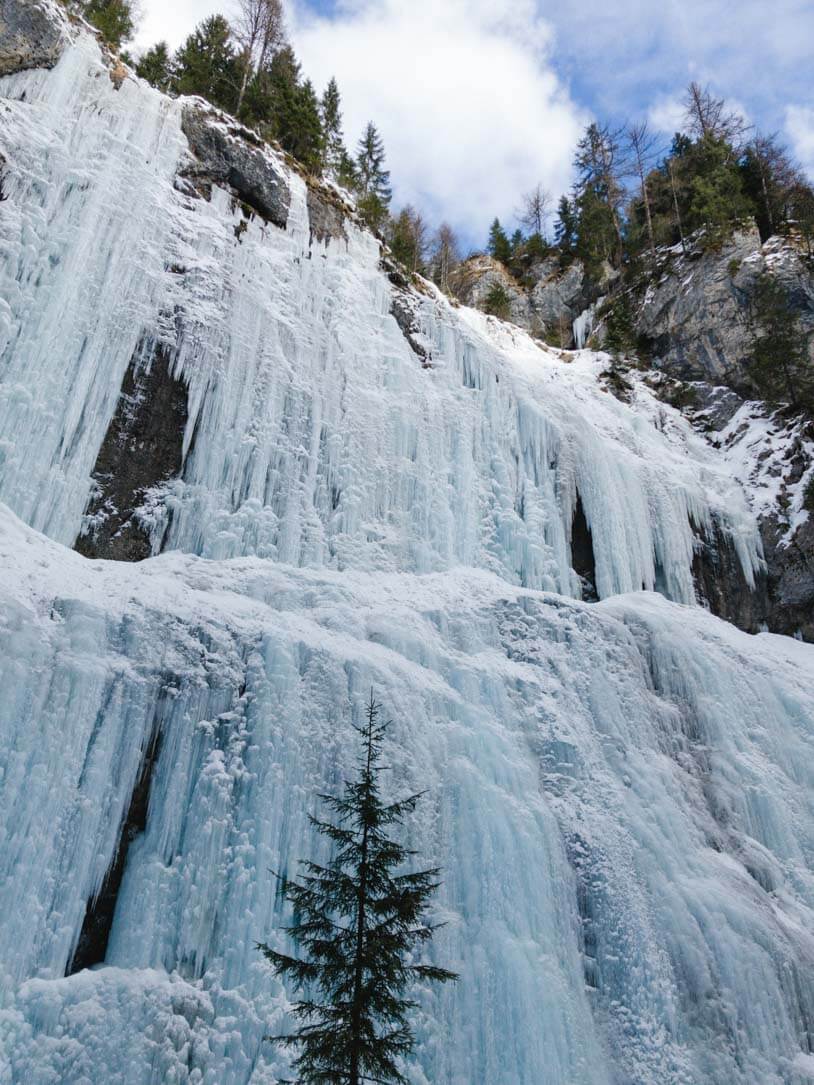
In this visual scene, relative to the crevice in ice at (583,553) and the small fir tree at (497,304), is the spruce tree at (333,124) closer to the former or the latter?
the small fir tree at (497,304)

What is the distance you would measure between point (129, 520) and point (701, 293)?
21929mm

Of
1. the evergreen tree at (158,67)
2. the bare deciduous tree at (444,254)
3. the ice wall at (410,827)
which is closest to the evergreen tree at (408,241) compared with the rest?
the bare deciduous tree at (444,254)

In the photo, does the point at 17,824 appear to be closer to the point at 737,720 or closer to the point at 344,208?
the point at 737,720

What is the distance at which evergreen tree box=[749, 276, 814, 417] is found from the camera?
20.7 metres

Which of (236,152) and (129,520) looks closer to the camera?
(129,520)

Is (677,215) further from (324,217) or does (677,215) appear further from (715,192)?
(324,217)

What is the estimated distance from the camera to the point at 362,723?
8.82 m

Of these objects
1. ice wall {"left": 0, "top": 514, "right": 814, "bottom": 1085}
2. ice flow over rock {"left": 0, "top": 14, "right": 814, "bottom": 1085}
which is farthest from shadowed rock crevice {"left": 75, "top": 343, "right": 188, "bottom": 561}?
ice wall {"left": 0, "top": 514, "right": 814, "bottom": 1085}

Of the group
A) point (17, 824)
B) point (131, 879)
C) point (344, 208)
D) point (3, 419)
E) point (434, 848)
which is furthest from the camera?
point (344, 208)

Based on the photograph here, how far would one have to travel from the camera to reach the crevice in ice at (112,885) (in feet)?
21.6

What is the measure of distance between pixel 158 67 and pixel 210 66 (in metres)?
1.68

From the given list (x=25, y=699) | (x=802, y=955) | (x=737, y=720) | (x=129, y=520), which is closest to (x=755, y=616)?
(x=737, y=720)

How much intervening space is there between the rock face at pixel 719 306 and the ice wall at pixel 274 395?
6.09m

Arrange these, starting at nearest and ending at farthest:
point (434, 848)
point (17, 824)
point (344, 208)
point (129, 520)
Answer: point (17, 824) < point (434, 848) < point (129, 520) < point (344, 208)
